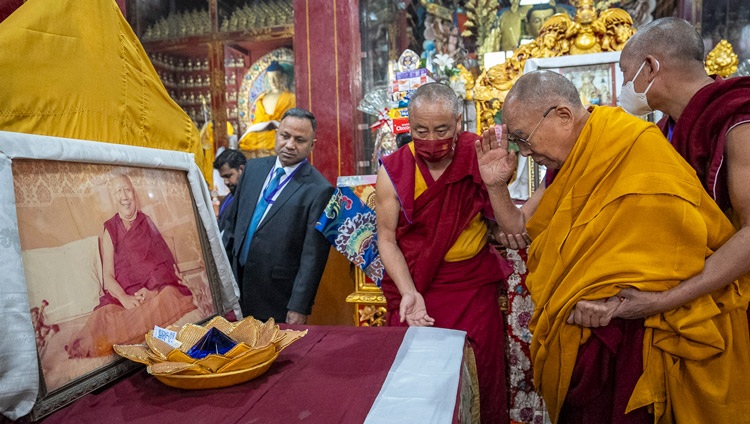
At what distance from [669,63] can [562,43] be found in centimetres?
244

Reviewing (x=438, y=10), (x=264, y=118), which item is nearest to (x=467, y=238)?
(x=264, y=118)

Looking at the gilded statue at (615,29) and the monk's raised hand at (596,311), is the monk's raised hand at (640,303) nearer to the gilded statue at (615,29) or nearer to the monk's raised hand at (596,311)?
the monk's raised hand at (596,311)

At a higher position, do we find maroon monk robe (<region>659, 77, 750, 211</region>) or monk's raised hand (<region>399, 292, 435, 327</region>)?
maroon monk robe (<region>659, 77, 750, 211</region>)

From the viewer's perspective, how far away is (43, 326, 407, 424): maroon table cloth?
2.47 feet

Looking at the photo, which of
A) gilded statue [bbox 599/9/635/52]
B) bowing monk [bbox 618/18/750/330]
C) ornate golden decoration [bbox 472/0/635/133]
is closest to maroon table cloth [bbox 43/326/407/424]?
bowing monk [bbox 618/18/750/330]

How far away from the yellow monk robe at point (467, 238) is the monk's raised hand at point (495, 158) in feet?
0.73

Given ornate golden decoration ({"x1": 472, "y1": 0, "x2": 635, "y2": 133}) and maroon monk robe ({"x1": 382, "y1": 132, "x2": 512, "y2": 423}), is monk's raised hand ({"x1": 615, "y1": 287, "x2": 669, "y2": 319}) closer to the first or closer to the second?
maroon monk robe ({"x1": 382, "y1": 132, "x2": 512, "y2": 423})

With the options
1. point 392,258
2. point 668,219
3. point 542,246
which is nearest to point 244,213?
point 392,258

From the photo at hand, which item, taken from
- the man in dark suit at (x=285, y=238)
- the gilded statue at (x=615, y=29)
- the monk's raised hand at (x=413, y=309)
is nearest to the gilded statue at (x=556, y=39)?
the gilded statue at (x=615, y=29)

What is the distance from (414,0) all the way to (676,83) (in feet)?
17.5

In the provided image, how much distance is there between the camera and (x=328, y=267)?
9.07 feet

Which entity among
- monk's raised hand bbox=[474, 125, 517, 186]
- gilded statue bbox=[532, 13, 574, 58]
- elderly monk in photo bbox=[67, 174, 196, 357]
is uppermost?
gilded statue bbox=[532, 13, 574, 58]

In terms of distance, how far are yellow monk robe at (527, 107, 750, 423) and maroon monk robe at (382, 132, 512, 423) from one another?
377 millimetres

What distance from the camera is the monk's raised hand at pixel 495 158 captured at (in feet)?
5.32
